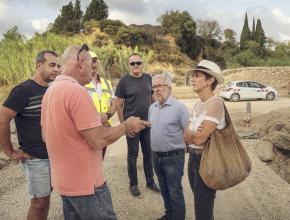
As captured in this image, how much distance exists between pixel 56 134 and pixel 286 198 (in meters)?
4.43

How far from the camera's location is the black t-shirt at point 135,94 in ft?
18.2

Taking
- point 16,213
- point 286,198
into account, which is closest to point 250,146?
point 286,198

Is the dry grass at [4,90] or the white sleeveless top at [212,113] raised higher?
the white sleeveless top at [212,113]

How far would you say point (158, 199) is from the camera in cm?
552

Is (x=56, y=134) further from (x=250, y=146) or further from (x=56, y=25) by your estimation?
(x=56, y=25)

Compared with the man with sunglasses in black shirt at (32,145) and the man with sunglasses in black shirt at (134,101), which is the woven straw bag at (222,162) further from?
the man with sunglasses in black shirt at (134,101)

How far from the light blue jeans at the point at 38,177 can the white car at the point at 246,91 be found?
791 inches

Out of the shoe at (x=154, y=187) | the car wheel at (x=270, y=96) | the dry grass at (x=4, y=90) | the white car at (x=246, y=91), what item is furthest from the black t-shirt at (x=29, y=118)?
the car wheel at (x=270, y=96)

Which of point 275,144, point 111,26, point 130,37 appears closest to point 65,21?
point 111,26

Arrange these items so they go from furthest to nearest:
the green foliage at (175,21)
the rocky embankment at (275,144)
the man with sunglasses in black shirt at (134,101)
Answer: the green foliage at (175,21), the rocky embankment at (275,144), the man with sunglasses in black shirt at (134,101)

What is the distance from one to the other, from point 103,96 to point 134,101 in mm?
688

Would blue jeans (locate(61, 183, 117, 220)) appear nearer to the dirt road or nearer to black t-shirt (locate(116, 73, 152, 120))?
the dirt road

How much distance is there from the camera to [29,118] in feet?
12.3

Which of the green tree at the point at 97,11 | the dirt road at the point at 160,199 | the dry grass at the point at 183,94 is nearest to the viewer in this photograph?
the dirt road at the point at 160,199
